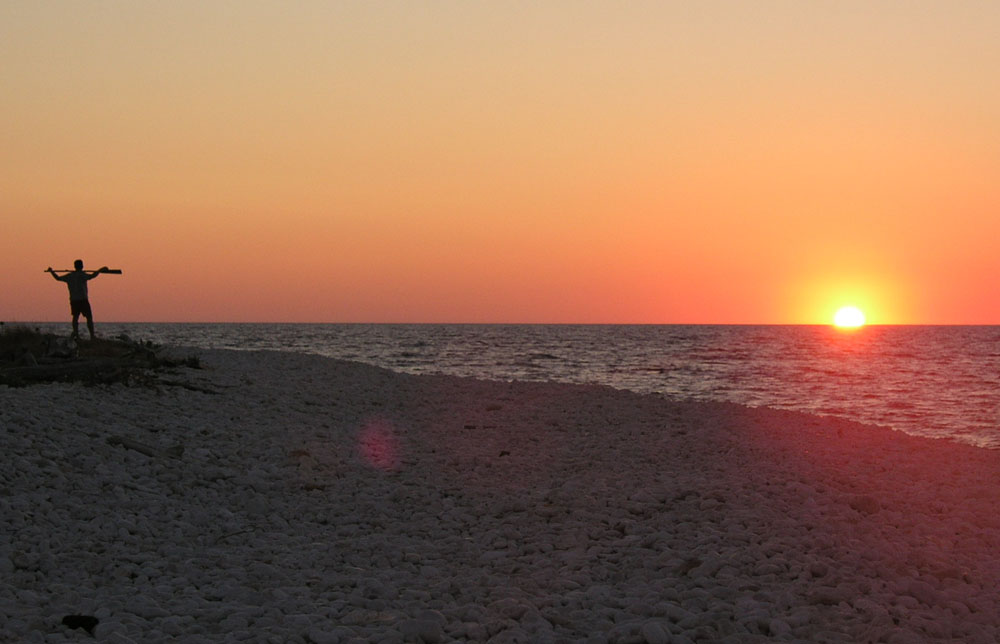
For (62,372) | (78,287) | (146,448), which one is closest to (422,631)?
(146,448)

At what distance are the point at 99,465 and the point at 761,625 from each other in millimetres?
8226

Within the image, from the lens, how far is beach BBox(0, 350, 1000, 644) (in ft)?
20.8

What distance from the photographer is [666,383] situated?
119 ft

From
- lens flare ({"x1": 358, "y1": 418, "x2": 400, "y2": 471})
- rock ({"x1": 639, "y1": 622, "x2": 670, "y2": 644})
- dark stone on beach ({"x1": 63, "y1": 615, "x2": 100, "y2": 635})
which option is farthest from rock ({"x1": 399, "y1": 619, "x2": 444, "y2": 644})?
lens flare ({"x1": 358, "y1": 418, "x2": 400, "y2": 471})

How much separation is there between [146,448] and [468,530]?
501 cm

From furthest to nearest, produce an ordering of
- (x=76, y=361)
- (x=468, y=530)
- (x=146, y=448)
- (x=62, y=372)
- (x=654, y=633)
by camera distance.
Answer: (x=76, y=361), (x=62, y=372), (x=146, y=448), (x=468, y=530), (x=654, y=633)

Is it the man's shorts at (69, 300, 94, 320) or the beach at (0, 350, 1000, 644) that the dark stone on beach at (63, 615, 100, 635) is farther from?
the man's shorts at (69, 300, 94, 320)

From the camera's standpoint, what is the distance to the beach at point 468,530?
6.34m

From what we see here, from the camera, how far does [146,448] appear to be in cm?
1128

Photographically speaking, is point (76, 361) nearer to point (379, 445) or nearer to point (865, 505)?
point (379, 445)

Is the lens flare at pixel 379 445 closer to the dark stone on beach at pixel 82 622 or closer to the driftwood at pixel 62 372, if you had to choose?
Answer: the driftwood at pixel 62 372

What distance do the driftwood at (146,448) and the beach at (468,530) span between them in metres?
0.03

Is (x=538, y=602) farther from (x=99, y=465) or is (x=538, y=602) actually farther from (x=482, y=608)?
(x=99, y=465)

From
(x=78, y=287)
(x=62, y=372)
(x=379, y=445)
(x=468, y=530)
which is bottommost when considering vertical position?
(x=468, y=530)
